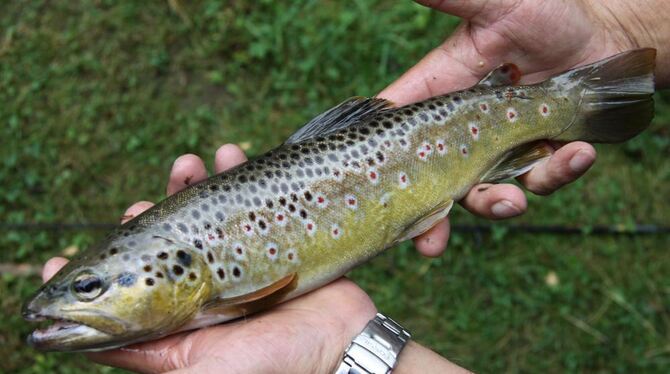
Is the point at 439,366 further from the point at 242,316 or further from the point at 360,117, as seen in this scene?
the point at 360,117

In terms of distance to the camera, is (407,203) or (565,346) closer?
(407,203)

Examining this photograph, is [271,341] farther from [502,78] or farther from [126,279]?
[502,78]

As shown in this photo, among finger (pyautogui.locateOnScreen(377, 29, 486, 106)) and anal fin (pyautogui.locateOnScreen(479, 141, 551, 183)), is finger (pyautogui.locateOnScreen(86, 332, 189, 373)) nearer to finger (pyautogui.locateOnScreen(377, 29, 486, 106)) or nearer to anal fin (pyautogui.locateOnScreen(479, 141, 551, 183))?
Result: anal fin (pyautogui.locateOnScreen(479, 141, 551, 183))

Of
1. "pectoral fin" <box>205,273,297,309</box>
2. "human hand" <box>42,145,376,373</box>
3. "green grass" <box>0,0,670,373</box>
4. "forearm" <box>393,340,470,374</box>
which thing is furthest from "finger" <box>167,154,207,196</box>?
"green grass" <box>0,0,670,373</box>

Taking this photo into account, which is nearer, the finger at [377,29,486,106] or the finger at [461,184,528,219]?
the finger at [461,184,528,219]

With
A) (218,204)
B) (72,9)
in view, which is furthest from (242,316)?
(72,9)

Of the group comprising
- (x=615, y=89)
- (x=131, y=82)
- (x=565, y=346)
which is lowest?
(x=565, y=346)
